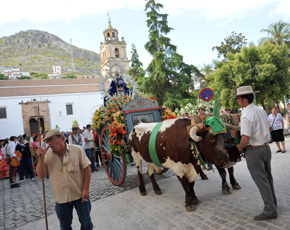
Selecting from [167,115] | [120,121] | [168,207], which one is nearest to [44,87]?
[120,121]

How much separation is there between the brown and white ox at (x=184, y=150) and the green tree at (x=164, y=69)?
53.7 ft

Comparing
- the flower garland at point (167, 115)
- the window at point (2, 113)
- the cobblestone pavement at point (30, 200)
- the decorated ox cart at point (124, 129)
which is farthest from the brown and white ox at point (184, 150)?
the window at point (2, 113)

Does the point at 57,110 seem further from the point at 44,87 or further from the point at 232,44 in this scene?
the point at 232,44

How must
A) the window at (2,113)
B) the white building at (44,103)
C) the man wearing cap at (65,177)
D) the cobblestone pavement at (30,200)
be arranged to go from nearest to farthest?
the man wearing cap at (65,177) < the cobblestone pavement at (30,200) < the window at (2,113) < the white building at (44,103)

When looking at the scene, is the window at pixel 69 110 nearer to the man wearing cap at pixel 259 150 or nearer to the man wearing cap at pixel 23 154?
the man wearing cap at pixel 23 154

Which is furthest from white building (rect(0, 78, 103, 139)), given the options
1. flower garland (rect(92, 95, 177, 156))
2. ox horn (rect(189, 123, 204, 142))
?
ox horn (rect(189, 123, 204, 142))

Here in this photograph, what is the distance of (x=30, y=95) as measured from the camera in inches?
1297

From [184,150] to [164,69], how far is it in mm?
18904

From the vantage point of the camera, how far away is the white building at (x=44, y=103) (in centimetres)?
3195

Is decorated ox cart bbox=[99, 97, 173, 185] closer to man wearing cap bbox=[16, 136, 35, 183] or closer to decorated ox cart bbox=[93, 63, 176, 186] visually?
decorated ox cart bbox=[93, 63, 176, 186]

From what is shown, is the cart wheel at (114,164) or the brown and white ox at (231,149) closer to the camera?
the brown and white ox at (231,149)

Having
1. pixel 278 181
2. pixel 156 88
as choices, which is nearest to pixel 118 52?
pixel 156 88

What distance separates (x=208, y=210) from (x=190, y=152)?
104 cm

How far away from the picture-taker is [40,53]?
132 meters
